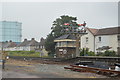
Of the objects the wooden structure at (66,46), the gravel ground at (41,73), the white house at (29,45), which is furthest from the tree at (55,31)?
the white house at (29,45)

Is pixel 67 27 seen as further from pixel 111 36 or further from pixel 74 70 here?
pixel 74 70

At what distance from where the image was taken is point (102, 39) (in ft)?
129

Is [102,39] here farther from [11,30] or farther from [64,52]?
[11,30]

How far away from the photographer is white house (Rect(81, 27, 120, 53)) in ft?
121

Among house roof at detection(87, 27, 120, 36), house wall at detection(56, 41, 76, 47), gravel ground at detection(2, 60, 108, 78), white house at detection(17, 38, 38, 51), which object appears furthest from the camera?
white house at detection(17, 38, 38, 51)

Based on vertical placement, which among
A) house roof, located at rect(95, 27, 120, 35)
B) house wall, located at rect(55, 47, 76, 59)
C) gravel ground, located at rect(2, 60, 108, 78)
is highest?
house roof, located at rect(95, 27, 120, 35)

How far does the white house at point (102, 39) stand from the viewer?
36931 millimetres

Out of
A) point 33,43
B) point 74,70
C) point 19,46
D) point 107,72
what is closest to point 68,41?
point 74,70

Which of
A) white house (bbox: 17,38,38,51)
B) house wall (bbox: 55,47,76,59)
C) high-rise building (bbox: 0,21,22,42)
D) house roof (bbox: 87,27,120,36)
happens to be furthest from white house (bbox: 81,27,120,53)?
white house (bbox: 17,38,38,51)

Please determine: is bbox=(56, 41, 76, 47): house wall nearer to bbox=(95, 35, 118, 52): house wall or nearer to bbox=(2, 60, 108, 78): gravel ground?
bbox=(95, 35, 118, 52): house wall

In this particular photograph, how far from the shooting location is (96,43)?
134ft

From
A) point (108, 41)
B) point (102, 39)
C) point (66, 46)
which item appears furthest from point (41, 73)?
point (66, 46)

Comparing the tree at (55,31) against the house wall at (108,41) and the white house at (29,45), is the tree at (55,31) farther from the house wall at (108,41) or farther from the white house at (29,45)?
the white house at (29,45)

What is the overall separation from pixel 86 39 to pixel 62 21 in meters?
14.4
